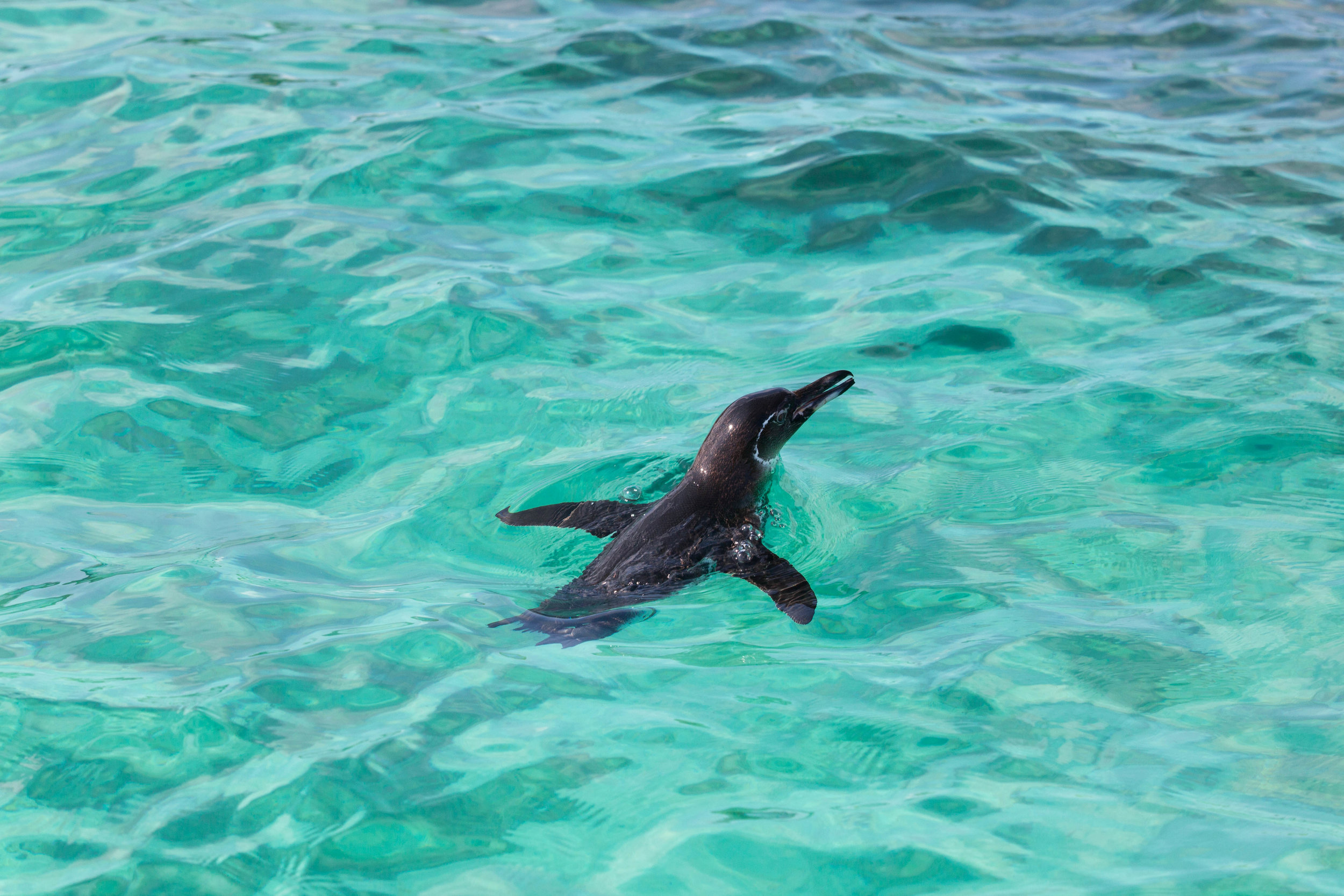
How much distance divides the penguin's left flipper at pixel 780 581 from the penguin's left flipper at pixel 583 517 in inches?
23.4

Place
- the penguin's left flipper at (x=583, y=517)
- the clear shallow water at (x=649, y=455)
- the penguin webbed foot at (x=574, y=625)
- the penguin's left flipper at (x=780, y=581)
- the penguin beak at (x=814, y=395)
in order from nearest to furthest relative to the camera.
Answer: the clear shallow water at (x=649, y=455) → the penguin webbed foot at (x=574, y=625) → the penguin's left flipper at (x=780, y=581) → the penguin's left flipper at (x=583, y=517) → the penguin beak at (x=814, y=395)

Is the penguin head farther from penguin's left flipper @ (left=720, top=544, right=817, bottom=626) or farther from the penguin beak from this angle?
penguin's left flipper @ (left=720, top=544, right=817, bottom=626)

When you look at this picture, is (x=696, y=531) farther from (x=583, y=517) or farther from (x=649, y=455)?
(x=649, y=455)

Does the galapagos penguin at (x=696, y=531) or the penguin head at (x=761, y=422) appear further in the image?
the penguin head at (x=761, y=422)

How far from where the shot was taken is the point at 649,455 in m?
5.99

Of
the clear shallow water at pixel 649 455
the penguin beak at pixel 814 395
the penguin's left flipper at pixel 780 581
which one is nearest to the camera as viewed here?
the clear shallow water at pixel 649 455

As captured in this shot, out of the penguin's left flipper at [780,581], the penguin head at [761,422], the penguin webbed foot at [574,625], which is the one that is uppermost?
the penguin head at [761,422]

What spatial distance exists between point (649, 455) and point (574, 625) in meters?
1.66

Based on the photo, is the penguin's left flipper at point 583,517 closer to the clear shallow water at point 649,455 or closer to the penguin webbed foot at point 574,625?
the clear shallow water at point 649,455

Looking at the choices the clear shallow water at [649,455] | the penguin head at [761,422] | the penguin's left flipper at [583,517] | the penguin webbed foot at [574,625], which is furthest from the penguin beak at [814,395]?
the penguin webbed foot at [574,625]

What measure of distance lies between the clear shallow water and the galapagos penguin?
0.13 metres

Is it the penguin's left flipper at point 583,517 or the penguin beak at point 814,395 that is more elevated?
the penguin beak at point 814,395

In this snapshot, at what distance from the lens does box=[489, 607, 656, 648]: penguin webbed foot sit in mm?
4447

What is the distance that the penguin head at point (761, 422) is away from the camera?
538cm
